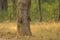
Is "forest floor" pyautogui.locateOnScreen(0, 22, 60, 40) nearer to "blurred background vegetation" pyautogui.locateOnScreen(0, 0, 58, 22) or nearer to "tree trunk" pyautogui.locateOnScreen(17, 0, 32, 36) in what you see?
"tree trunk" pyautogui.locateOnScreen(17, 0, 32, 36)

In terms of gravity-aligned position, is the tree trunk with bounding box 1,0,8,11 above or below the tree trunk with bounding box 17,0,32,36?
below

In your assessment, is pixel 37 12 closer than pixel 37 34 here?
No

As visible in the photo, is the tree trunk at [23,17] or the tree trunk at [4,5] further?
the tree trunk at [4,5]

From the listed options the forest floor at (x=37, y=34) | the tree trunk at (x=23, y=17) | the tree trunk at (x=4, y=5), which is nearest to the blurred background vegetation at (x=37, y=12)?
the tree trunk at (x=4, y=5)

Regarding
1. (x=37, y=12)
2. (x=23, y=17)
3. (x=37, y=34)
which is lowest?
(x=37, y=12)

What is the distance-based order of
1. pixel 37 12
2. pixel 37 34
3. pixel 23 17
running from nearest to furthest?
1. pixel 23 17
2. pixel 37 34
3. pixel 37 12

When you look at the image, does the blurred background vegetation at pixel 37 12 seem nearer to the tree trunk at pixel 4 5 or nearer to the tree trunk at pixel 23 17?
the tree trunk at pixel 4 5

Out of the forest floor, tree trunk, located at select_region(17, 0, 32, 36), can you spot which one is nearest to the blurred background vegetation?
the forest floor

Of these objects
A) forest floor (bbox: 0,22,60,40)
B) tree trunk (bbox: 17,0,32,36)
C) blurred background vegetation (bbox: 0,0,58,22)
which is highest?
tree trunk (bbox: 17,0,32,36)

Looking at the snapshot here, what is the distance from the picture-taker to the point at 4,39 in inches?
388

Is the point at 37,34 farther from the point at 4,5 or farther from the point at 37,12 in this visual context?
the point at 4,5

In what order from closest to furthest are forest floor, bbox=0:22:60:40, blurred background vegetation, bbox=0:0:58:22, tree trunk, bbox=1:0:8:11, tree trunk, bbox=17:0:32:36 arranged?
forest floor, bbox=0:22:60:40
tree trunk, bbox=17:0:32:36
blurred background vegetation, bbox=0:0:58:22
tree trunk, bbox=1:0:8:11

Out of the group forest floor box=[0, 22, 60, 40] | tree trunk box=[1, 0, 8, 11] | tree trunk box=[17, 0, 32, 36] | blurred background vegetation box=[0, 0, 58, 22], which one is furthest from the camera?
Result: tree trunk box=[1, 0, 8, 11]

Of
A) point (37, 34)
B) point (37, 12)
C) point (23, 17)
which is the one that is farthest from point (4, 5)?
point (23, 17)
